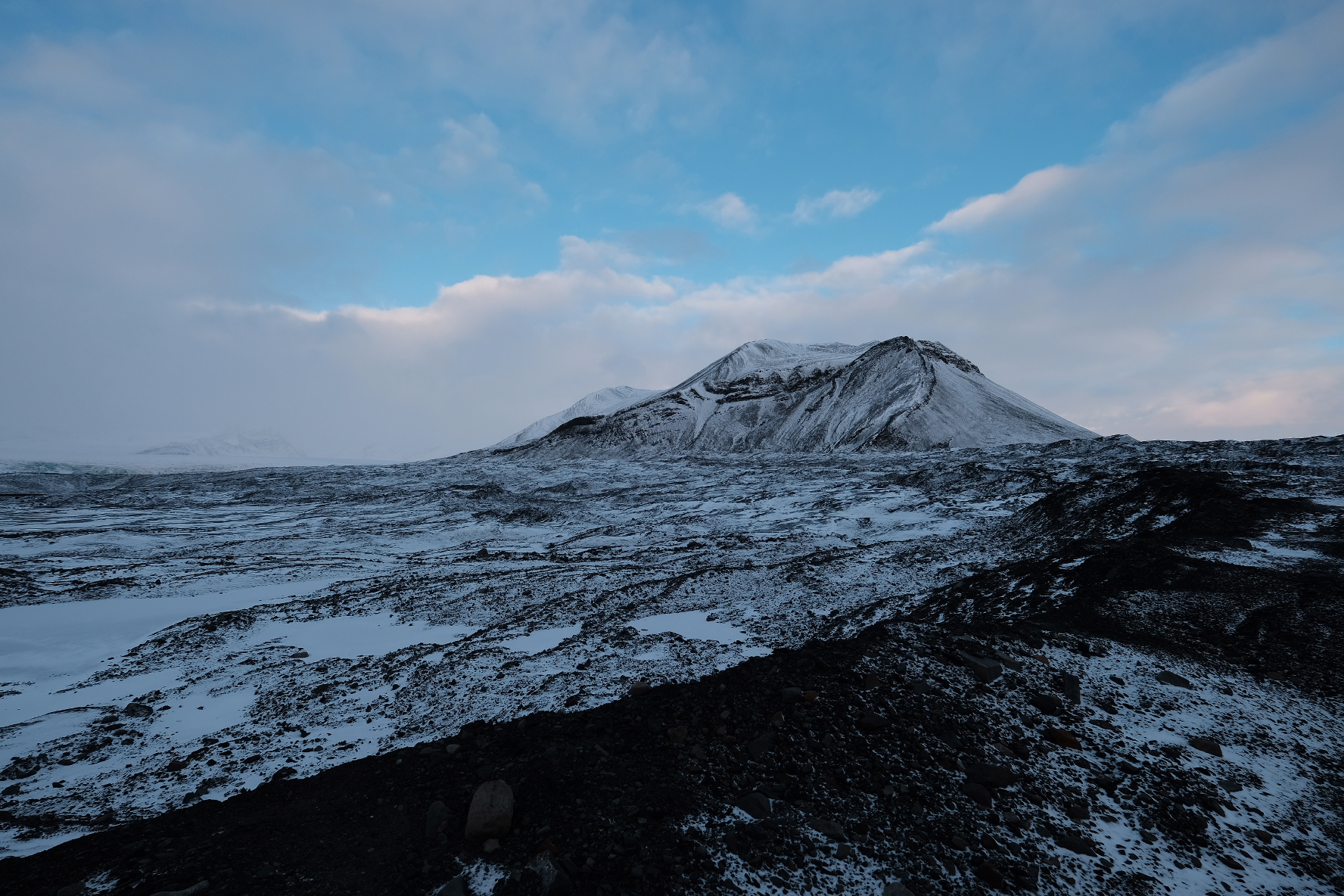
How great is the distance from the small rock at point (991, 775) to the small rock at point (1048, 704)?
1.17 metres

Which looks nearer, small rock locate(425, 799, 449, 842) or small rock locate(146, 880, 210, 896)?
small rock locate(146, 880, 210, 896)

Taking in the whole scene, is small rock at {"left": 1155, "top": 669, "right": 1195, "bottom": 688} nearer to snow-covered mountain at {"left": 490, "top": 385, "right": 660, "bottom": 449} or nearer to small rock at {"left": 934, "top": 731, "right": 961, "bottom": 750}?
small rock at {"left": 934, "top": 731, "right": 961, "bottom": 750}

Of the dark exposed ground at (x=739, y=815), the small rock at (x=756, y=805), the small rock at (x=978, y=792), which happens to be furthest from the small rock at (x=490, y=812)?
the small rock at (x=978, y=792)

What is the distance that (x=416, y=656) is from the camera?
343 inches

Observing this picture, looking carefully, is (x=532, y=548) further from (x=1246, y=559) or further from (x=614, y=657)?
(x=1246, y=559)

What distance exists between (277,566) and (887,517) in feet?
56.6

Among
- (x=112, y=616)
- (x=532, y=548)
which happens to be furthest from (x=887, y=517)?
(x=112, y=616)

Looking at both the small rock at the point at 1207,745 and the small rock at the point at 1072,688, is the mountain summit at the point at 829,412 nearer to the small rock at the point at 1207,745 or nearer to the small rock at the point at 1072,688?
the small rock at the point at 1072,688

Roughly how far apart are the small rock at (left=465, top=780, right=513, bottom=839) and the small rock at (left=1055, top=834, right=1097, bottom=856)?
3.77 meters

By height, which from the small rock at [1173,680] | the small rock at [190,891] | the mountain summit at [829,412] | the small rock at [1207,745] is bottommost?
the small rock at [1207,745]

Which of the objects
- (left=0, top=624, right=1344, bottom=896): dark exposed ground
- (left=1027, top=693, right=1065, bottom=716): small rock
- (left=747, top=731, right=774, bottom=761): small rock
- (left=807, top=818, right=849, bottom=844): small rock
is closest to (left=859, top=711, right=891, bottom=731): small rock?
(left=0, top=624, right=1344, bottom=896): dark exposed ground

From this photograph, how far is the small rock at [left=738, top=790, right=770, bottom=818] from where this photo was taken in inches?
167

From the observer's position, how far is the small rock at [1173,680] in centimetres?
614

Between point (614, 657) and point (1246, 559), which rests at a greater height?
point (1246, 559)
